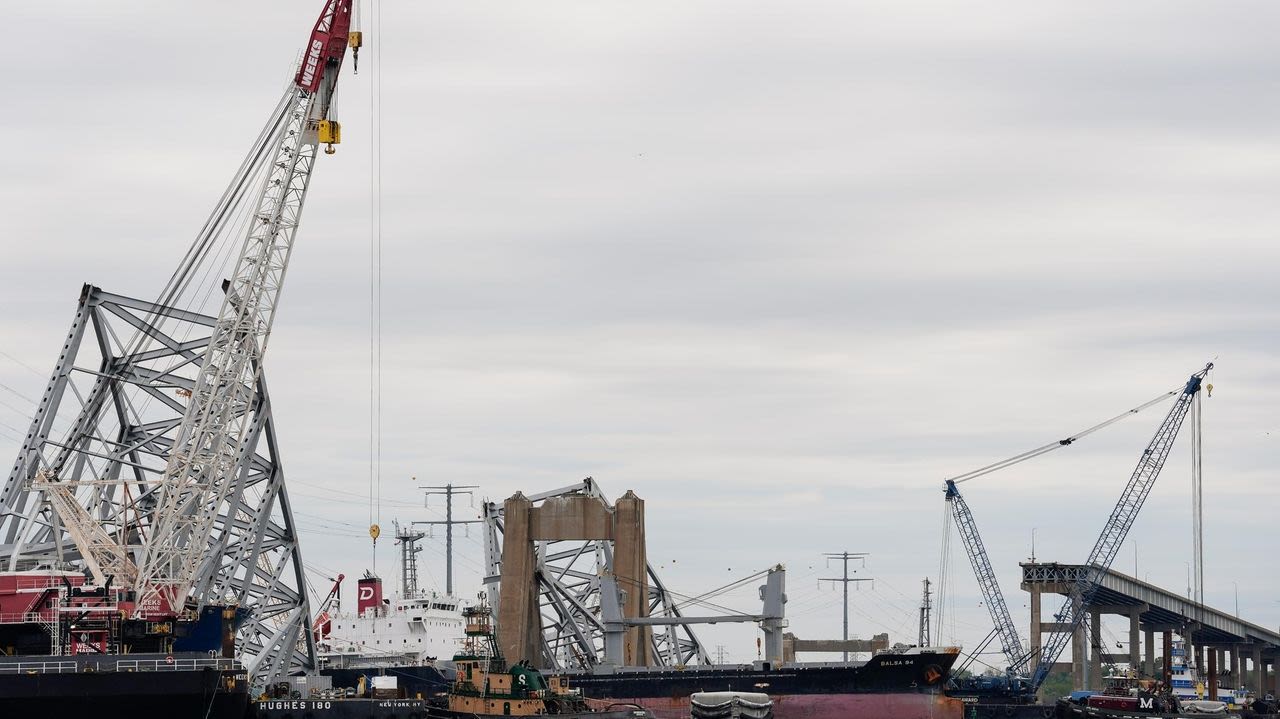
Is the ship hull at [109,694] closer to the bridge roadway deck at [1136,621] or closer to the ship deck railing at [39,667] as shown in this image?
the ship deck railing at [39,667]

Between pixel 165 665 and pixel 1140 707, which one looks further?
pixel 1140 707

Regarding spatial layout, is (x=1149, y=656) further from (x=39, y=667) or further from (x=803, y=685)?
(x=39, y=667)

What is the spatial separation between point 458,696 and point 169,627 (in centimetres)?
1618

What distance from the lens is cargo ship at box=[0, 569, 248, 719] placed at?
7706 centimetres

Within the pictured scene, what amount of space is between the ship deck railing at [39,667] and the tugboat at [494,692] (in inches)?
857

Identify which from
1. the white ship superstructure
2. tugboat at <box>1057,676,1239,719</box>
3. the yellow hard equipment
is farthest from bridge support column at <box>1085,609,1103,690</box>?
the yellow hard equipment

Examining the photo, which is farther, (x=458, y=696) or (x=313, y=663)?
(x=313, y=663)

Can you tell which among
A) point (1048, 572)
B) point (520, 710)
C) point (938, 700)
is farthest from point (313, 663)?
point (1048, 572)

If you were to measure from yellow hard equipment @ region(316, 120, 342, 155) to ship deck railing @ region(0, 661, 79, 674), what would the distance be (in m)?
35.2

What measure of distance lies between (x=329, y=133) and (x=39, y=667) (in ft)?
119

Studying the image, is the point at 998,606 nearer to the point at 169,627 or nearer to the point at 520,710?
the point at 520,710

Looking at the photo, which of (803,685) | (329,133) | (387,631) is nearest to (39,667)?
(329,133)

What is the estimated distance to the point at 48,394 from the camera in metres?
96.8

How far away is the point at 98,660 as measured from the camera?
258 ft
